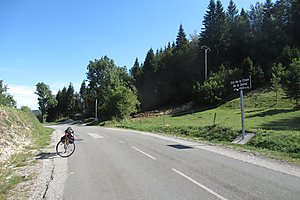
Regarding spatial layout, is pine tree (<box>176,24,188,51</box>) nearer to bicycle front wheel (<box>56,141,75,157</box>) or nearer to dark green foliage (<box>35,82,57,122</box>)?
dark green foliage (<box>35,82,57,122</box>)

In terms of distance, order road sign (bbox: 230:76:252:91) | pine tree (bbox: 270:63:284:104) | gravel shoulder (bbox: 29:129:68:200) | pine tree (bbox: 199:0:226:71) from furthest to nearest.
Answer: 1. pine tree (bbox: 199:0:226:71)
2. pine tree (bbox: 270:63:284:104)
3. road sign (bbox: 230:76:252:91)
4. gravel shoulder (bbox: 29:129:68:200)

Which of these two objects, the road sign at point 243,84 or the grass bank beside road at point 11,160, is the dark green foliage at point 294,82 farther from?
the grass bank beside road at point 11,160

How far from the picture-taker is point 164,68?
8762cm

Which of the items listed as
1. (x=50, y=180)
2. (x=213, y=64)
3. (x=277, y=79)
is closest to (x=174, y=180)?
(x=50, y=180)

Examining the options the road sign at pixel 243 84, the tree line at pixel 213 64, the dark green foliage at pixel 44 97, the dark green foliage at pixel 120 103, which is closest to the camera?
the road sign at pixel 243 84

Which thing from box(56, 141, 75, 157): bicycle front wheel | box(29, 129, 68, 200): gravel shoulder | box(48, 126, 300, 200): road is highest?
box(56, 141, 75, 157): bicycle front wheel

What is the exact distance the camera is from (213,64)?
2987 inches

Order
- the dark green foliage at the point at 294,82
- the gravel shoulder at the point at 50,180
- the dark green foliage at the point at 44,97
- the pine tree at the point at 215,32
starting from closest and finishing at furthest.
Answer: the gravel shoulder at the point at 50,180, the dark green foliage at the point at 294,82, the pine tree at the point at 215,32, the dark green foliage at the point at 44,97

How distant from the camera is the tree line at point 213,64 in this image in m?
56.8

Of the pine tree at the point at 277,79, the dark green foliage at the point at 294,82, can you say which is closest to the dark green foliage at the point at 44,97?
the pine tree at the point at 277,79

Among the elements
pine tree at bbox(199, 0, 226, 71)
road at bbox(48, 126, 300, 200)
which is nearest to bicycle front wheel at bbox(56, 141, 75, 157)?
road at bbox(48, 126, 300, 200)

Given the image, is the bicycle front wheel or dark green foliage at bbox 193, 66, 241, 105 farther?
dark green foliage at bbox 193, 66, 241, 105

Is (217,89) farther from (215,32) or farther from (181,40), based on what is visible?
(181,40)

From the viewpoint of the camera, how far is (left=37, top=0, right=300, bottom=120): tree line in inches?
2235
